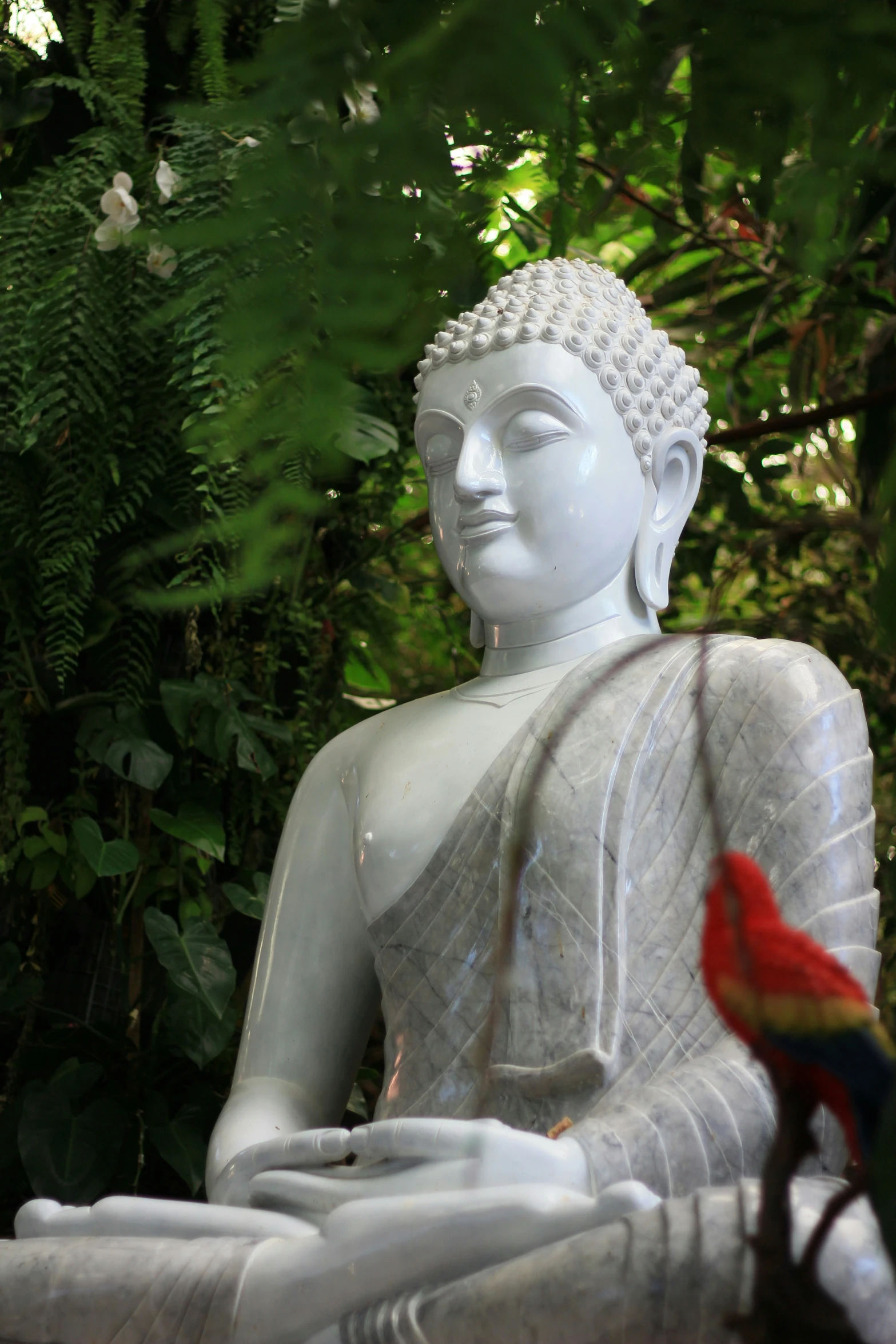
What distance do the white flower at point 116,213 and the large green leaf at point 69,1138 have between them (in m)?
1.54

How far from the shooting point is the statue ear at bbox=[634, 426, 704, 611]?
224 centimetres

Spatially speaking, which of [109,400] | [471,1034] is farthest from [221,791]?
[471,1034]

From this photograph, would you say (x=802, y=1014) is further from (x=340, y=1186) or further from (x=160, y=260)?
(x=160, y=260)

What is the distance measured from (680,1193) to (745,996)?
1040mm

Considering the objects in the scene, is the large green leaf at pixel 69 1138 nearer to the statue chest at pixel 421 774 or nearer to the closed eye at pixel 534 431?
the statue chest at pixel 421 774

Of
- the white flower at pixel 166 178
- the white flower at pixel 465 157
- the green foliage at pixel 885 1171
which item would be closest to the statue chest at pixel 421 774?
the white flower at pixel 166 178

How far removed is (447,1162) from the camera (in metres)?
1.61

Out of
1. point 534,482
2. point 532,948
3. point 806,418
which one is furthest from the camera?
point 806,418

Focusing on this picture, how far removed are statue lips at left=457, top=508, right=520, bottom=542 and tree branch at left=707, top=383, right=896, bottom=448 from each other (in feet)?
4.00

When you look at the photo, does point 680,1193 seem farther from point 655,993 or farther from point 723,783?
point 723,783

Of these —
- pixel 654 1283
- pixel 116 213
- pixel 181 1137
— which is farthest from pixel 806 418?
pixel 654 1283

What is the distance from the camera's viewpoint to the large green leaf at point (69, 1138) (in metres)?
2.63

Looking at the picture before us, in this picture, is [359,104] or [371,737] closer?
[359,104]

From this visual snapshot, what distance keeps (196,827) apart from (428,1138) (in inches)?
54.4
